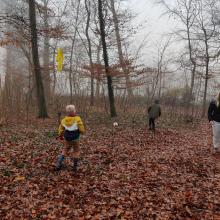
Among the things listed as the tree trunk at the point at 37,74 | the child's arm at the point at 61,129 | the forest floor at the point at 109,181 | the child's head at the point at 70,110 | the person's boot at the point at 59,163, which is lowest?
the forest floor at the point at 109,181

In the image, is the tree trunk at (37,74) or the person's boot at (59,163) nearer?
the person's boot at (59,163)

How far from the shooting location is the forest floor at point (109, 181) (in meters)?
5.24

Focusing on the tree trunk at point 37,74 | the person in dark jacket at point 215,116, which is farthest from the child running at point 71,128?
the tree trunk at point 37,74

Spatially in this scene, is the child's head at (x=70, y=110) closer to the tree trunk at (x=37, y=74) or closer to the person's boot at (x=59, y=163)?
the person's boot at (x=59, y=163)

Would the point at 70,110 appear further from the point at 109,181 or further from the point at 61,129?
the point at 109,181

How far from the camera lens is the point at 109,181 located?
6.67 meters

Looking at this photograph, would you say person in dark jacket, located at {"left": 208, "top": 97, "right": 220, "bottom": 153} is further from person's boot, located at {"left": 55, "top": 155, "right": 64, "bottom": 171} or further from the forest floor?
person's boot, located at {"left": 55, "top": 155, "right": 64, "bottom": 171}

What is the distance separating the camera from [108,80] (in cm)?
1677

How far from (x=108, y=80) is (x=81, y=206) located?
472 inches

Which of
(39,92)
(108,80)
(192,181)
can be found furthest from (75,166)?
(108,80)

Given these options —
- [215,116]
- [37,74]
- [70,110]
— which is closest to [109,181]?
[70,110]

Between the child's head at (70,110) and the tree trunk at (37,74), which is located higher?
the tree trunk at (37,74)

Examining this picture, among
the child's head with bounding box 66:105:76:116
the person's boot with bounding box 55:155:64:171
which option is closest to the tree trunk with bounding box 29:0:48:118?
the person's boot with bounding box 55:155:64:171

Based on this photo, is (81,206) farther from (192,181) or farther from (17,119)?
(17,119)
